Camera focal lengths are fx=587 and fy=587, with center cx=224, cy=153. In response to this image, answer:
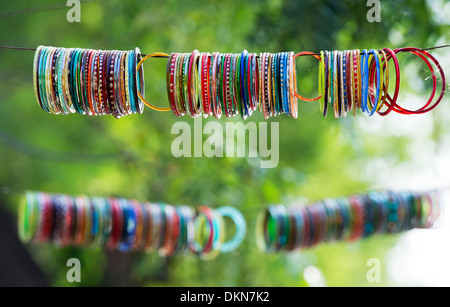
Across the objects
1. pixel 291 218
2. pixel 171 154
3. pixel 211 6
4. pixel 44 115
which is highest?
pixel 211 6

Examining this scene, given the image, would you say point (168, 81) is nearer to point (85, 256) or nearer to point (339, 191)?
point (85, 256)

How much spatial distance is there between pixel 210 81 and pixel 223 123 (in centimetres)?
255

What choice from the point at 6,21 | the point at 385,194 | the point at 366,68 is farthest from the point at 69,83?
the point at 6,21

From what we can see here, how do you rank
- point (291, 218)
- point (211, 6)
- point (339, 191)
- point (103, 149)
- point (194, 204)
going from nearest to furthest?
point (291, 218), point (194, 204), point (211, 6), point (103, 149), point (339, 191)

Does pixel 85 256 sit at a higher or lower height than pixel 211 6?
lower

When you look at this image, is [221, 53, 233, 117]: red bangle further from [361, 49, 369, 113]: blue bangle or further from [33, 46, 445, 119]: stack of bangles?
[361, 49, 369, 113]: blue bangle

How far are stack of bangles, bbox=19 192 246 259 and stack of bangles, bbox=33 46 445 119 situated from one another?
3.77 ft

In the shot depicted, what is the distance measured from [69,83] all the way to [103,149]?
4.13 metres

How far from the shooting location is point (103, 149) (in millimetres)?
5859

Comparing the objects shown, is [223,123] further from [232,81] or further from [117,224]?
[232,81]

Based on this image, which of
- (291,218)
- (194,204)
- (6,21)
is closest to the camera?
(291,218)

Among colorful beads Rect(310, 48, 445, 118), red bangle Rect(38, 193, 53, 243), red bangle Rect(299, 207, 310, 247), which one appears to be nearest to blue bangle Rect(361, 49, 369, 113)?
colorful beads Rect(310, 48, 445, 118)

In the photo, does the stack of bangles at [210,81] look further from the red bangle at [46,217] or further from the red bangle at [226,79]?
the red bangle at [46,217]

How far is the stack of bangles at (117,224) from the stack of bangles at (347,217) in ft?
0.90
